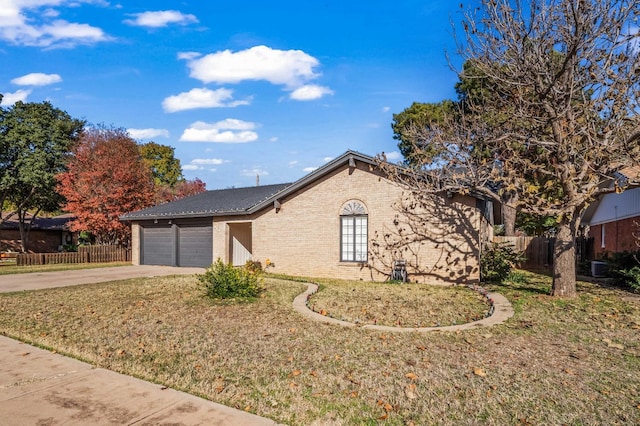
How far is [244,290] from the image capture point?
432 inches

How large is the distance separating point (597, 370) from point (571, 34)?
8184 millimetres

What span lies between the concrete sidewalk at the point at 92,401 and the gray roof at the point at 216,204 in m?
13.6

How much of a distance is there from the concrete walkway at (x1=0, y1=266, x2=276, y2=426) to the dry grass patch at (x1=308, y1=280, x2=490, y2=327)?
4.59 metres

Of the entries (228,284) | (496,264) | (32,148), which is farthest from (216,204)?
(32,148)

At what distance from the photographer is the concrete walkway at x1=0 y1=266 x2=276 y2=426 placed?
3.99 m

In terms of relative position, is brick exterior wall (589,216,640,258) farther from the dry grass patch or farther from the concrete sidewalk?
the concrete sidewalk

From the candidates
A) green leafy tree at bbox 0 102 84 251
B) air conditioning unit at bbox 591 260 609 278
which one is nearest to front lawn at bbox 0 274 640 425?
air conditioning unit at bbox 591 260 609 278

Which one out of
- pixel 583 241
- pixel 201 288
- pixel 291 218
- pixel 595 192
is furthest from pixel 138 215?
pixel 583 241

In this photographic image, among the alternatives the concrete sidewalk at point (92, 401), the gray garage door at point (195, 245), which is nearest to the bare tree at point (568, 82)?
the concrete sidewalk at point (92, 401)

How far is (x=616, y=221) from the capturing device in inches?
781

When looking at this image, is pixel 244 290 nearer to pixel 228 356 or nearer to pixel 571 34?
pixel 228 356

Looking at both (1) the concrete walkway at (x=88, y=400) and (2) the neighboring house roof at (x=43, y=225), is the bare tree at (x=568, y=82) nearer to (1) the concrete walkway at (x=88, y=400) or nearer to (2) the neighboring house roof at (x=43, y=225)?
(1) the concrete walkway at (x=88, y=400)

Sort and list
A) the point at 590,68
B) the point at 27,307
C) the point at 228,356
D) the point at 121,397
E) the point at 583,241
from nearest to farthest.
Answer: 1. the point at 121,397
2. the point at 228,356
3. the point at 27,307
4. the point at 590,68
5. the point at 583,241

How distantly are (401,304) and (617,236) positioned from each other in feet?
49.3
